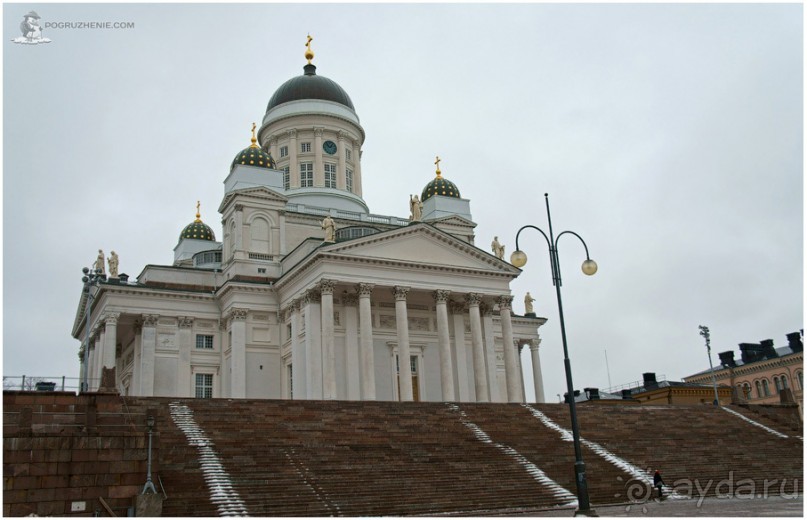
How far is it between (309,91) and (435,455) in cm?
4045

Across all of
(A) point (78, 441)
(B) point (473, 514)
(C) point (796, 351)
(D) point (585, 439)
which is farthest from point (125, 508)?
(C) point (796, 351)

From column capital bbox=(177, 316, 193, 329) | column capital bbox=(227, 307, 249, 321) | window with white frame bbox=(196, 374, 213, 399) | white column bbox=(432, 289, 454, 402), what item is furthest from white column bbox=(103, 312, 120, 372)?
white column bbox=(432, 289, 454, 402)

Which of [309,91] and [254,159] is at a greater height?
[309,91]

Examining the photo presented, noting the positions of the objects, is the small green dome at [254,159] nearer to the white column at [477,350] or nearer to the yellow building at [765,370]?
the white column at [477,350]

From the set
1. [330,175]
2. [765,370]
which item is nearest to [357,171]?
[330,175]

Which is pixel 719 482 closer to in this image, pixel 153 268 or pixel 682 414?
pixel 682 414

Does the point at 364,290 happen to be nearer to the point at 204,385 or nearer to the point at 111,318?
the point at 204,385

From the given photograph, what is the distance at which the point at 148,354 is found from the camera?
158ft

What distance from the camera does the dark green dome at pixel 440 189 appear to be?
60781 millimetres

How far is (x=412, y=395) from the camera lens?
153ft

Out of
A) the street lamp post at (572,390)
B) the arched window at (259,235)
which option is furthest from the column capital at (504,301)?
the street lamp post at (572,390)

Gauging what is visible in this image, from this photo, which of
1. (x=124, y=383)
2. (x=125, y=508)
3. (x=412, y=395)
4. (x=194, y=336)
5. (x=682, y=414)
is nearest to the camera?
(x=125, y=508)

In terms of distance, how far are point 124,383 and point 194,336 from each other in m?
8.06

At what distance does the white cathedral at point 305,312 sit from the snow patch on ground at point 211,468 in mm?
12823
